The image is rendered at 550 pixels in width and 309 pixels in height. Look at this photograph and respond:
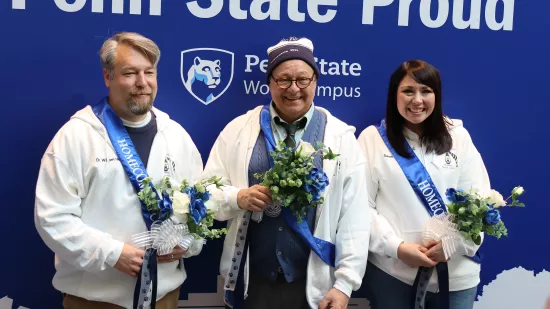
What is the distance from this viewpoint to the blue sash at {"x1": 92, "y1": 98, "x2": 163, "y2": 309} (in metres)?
2.87

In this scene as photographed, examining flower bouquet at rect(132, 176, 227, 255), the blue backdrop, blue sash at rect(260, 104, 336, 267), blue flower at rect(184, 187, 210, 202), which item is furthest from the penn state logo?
blue flower at rect(184, 187, 210, 202)

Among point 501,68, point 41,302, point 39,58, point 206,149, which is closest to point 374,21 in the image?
point 501,68

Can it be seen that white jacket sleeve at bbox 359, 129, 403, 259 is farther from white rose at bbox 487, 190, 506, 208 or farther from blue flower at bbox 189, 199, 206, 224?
blue flower at bbox 189, 199, 206, 224

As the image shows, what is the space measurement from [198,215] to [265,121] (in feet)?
2.17

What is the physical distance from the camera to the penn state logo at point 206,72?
11.5 feet

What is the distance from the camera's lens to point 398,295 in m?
3.31

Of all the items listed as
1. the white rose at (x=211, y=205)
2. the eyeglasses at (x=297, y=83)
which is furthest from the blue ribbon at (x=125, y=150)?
the eyeglasses at (x=297, y=83)

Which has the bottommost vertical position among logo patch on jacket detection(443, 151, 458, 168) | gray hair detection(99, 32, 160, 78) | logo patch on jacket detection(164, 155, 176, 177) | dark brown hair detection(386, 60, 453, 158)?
logo patch on jacket detection(164, 155, 176, 177)

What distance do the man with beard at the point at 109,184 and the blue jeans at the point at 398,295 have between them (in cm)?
96

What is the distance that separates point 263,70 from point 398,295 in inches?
54.1

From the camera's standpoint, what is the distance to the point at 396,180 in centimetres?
328

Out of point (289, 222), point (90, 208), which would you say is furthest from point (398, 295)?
point (90, 208)

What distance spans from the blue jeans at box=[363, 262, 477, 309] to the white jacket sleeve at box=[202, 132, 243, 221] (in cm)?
83

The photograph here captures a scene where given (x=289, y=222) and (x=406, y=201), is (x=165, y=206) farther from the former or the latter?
(x=406, y=201)
